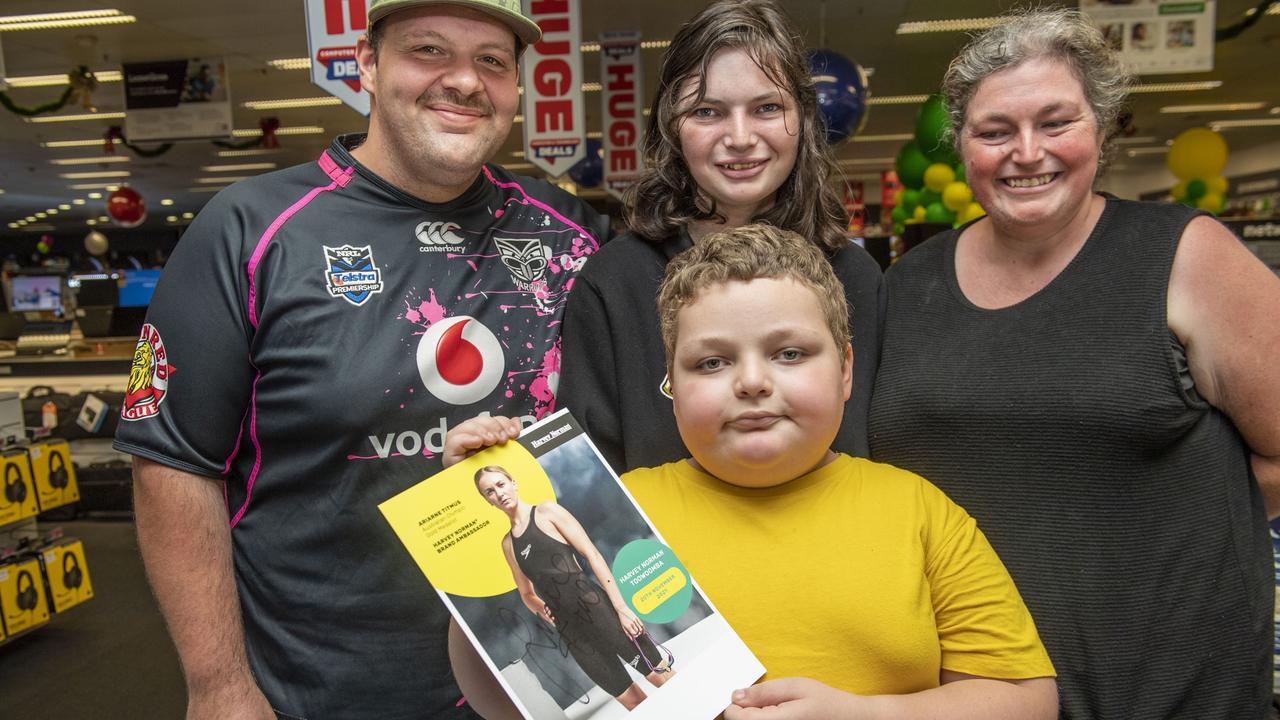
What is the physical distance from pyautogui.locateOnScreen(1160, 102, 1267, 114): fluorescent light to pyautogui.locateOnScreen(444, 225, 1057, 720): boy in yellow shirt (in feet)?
49.7

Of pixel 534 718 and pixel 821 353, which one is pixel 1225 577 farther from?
pixel 534 718

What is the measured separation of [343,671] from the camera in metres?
1.49

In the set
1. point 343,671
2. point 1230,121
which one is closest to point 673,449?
point 343,671

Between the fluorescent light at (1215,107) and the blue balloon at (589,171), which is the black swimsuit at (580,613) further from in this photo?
the fluorescent light at (1215,107)

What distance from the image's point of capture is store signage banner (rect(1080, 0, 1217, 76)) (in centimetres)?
557

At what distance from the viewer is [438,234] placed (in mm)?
1582

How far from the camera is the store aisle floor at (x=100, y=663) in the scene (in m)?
3.79

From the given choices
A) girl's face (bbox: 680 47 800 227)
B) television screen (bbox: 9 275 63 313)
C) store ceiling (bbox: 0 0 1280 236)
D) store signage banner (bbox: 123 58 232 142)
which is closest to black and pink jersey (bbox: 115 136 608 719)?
girl's face (bbox: 680 47 800 227)

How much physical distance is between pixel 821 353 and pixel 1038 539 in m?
0.56

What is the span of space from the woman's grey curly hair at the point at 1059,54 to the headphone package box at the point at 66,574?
4844 millimetres

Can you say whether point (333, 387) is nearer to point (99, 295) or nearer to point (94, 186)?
point (99, 295)

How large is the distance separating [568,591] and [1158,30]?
6.23 m

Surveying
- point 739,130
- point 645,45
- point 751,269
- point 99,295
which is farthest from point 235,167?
point 751,269

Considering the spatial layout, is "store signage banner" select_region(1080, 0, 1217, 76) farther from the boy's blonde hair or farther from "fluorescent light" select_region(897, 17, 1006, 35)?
the boy's blonde hair
